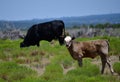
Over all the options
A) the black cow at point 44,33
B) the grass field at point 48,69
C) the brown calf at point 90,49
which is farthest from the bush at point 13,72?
the black cow at point 44,33

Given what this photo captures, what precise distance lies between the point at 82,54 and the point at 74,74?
1312 mm

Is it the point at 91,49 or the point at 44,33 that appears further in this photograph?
the point at 44,33

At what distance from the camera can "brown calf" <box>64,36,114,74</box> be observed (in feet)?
45.8

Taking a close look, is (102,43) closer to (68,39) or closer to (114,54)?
(68,39)

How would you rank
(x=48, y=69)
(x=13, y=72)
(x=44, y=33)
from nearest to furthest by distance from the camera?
(x=13, y=72)
(x=48, y=69)
(x=44, y=33)

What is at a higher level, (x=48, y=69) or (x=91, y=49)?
(x=91, y=49)

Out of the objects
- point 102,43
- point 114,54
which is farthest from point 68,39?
point 114,54

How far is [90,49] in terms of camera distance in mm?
14203

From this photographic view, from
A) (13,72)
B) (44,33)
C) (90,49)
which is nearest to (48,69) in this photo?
(13,72)

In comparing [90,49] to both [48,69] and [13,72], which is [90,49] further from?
[13,72]

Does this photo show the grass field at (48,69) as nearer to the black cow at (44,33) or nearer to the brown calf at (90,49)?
the brown calf at (90,49)

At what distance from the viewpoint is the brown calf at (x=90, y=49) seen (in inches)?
549

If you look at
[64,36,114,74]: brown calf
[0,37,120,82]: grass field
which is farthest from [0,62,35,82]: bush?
[64,36,114,74]: brown calf

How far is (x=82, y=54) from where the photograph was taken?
14.3m
